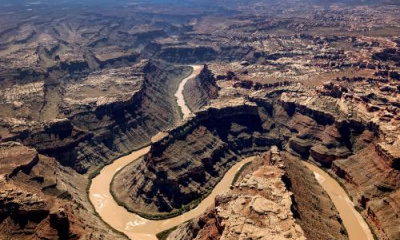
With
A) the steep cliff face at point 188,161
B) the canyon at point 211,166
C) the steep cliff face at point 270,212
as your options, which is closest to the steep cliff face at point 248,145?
the steep cliff face at point 188,161

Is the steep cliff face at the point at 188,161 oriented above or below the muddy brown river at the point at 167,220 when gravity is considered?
above

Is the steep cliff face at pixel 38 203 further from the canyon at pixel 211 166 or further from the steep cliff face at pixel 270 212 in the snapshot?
the steep cliff face at pixel 270 212

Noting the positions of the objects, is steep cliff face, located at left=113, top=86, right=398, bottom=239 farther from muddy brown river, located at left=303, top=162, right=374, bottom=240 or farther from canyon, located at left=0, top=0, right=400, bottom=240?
muddy brown river, located at left=303, top=162, right=374, bottom=240

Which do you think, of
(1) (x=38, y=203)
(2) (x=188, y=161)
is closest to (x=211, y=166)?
(2) (x=188, y=161)

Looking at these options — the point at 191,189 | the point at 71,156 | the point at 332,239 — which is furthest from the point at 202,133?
the point at 332,239

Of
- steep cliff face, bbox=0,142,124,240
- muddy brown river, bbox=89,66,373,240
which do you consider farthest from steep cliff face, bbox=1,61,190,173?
steep cliff face, bbox=0,142,124,240

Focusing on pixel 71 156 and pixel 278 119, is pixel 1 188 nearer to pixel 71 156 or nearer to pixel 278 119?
pixel 71 156

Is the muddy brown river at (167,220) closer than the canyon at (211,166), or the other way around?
the canyon at (211,166)

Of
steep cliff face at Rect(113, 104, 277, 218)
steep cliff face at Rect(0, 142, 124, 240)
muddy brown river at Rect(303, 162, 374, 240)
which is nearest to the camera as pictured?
steep cliff face at Rect(0, 142, 124, 240)
